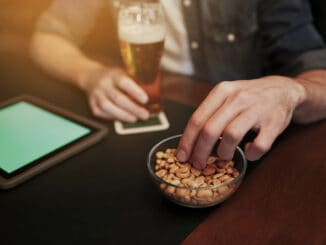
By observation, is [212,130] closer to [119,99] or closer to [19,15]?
[119,99]

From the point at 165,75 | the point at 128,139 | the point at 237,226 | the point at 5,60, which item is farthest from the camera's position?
the point at 5,60

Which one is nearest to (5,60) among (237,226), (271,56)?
(271,56)

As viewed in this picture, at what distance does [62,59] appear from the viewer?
0.99 meters

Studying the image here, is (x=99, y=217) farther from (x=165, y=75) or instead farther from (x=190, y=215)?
(x=165, y=75)

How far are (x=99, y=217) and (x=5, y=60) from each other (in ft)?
2.27

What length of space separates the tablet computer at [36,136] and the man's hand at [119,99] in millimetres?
50

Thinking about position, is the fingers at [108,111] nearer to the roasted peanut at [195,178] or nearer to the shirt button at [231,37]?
the roasted peanut at [195,178]

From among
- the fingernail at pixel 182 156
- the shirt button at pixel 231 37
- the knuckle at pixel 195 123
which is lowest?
the shirt button at pixel 231 37

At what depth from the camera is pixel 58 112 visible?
0.78m

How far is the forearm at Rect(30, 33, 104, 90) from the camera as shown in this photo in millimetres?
923

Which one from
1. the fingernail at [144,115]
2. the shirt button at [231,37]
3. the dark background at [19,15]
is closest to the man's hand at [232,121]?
the fingernail at [144,115]

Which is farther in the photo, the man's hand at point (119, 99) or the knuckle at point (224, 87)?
the man's hand at point (119, 99)

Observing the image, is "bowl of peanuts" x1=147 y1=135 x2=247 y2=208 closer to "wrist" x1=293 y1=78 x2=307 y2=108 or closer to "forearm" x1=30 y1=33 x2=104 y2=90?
"wrist" x1=293 y1=78 x2=307 y2=108

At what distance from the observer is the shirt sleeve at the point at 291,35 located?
0.92 metres
